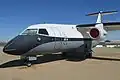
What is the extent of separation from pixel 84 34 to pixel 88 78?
8029 mm

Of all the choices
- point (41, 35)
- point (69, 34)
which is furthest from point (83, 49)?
point (41, 35)

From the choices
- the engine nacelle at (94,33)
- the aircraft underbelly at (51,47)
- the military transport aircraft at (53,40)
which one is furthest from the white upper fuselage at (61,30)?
the engine nacelle at (94,33)

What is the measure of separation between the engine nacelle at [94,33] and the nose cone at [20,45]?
542cm

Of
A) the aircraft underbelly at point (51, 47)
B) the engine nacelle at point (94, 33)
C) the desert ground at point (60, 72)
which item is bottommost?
the desert ground at point (60, 72)

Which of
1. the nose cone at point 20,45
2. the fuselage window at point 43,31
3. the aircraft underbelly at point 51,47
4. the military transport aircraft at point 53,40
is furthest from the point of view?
the fuselage window at point 43,31

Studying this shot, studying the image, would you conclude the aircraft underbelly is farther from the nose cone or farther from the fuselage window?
the fuselage window

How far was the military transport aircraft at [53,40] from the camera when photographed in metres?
Result: 9.95

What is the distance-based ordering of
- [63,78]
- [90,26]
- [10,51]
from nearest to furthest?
1. [63,78]
2. [10,51]
3. [90,26]

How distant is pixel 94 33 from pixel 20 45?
21.3ft

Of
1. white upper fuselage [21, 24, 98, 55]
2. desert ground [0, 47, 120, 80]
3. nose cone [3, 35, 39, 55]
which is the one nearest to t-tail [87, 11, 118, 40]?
white upper fuselage [21, 24, 98, 55]

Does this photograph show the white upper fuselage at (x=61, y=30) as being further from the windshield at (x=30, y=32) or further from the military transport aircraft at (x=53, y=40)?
the windshield at (x=30, y=32)

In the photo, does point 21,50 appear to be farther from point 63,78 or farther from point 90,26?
point 90,26

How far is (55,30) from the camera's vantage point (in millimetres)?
12570

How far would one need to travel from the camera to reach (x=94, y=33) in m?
14.2
